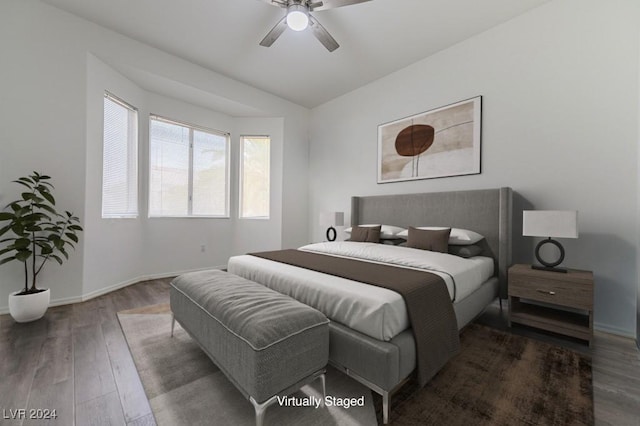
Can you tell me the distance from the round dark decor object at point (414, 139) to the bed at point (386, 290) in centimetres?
62

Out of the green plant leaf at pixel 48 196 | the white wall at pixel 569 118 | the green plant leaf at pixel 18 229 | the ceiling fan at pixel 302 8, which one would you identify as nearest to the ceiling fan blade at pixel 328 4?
the ceiling fan at pixel 302 8

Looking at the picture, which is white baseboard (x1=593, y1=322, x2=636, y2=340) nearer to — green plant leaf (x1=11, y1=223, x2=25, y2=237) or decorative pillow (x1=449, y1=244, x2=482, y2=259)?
decorative pillow (x1=449, y1=244, x2=482, y2=259)

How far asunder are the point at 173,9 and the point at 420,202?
3454mm

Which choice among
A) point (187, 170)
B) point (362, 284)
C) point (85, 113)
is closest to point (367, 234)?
point (362, 284)

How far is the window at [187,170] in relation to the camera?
3.79 m

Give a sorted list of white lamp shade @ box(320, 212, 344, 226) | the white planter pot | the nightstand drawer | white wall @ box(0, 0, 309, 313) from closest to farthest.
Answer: the nightstand drawer, the white planter pot, white wall @ box(0, 0, 309, 313), white lamp shade @ box(320, 212, 344, 226)

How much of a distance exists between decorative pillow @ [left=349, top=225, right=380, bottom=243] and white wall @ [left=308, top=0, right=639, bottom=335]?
89 centimetres

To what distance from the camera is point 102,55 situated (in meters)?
2.85

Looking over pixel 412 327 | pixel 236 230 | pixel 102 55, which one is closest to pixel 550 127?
pixel 412 327

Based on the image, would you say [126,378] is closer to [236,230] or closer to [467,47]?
[236,230]

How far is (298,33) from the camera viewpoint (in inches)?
113

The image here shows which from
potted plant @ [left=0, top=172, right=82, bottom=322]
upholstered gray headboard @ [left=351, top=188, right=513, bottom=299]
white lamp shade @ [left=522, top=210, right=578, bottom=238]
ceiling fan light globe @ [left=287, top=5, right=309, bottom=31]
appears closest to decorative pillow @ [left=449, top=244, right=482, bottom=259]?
upholstered gray headboard @ [left=351, top=188, right=513, bottom=299]

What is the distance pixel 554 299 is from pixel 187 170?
15.6 feet

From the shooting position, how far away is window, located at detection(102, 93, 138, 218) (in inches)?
121
